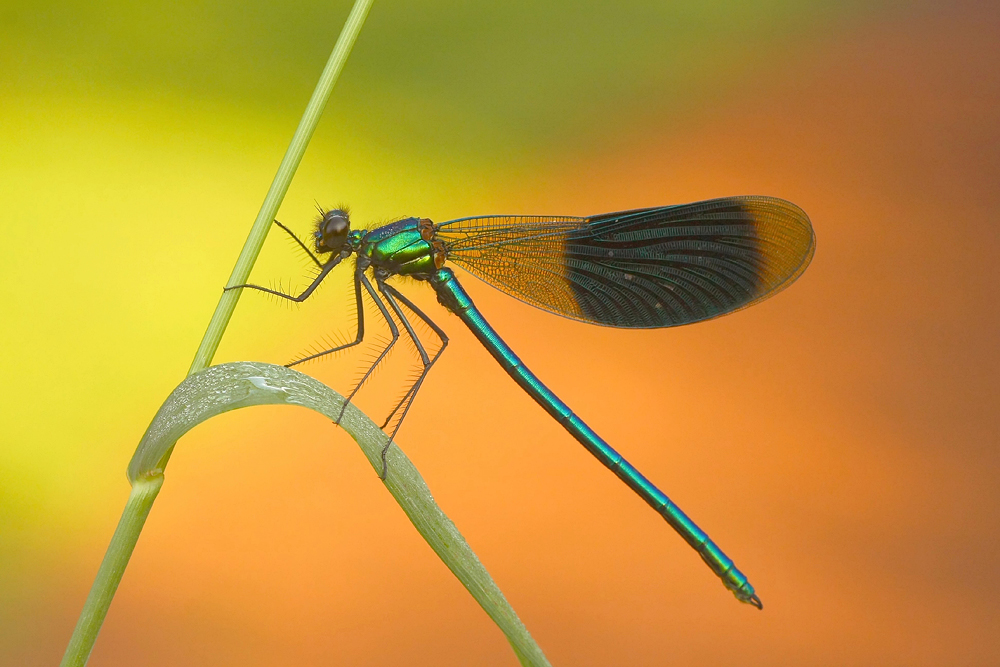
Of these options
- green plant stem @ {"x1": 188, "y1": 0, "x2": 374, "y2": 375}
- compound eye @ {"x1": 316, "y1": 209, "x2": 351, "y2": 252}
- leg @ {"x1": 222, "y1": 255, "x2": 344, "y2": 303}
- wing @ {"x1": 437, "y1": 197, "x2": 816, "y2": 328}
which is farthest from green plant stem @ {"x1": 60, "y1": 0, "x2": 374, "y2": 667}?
wing @ {"x1": 437, "y1": 197, "x2": 816, "y2": 328}

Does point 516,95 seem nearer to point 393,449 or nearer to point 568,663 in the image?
point 568,663

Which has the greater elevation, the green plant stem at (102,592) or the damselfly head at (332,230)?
the damselfly head at (332,230)

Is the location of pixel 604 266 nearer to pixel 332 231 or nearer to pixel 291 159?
pixel 332 231

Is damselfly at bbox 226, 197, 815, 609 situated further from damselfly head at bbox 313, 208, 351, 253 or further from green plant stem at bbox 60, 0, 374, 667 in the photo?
green plant stem at bbox 60, 0, 374, 667

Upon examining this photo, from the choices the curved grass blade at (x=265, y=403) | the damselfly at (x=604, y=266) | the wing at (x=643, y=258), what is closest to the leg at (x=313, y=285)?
the damselfly at (x=604, y=266)

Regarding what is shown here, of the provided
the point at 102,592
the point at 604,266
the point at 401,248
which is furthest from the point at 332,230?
the point at 102,592

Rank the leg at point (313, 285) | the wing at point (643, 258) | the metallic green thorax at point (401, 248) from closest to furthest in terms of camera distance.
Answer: the leg at point (313, 285)
the metallic green thorax at point (401, 248)
the wing at point (643, 258)

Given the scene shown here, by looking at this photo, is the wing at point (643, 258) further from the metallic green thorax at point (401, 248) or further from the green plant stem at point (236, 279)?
the green plant stem at point (236, 279)
